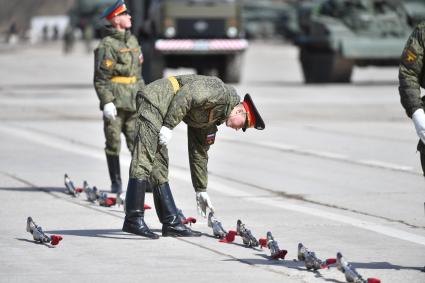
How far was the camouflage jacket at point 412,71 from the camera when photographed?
8.86 m

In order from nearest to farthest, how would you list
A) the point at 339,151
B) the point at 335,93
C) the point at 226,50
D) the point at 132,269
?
the point at 132,269 → the point at 339,151 → the point at 335,93 → the point at 226,50

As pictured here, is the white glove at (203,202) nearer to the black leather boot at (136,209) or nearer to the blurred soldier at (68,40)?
the black leather boot at (136,209)

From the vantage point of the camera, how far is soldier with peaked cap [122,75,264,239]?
9586 millimetres

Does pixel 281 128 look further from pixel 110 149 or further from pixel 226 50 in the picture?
pixel 226 50

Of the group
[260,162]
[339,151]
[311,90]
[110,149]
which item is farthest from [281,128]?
[311,90]

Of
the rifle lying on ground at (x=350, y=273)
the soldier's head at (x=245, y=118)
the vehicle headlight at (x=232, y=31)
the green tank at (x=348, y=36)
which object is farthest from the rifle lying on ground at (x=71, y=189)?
the vehicle headlight at (x=232, y=31)

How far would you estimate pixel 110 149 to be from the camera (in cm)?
1307

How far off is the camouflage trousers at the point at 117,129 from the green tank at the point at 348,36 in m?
21.0

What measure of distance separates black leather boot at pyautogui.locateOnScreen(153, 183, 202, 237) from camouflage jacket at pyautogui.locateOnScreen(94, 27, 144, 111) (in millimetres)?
2733

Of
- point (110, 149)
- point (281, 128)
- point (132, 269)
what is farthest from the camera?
point (281, 128)

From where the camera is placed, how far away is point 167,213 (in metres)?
10.2

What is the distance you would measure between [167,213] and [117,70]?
3.00 m

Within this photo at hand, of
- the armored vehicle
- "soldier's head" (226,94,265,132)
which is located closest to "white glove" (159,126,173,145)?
"soldier's head" (226,94,265,132)

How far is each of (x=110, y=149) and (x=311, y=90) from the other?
19787mm
